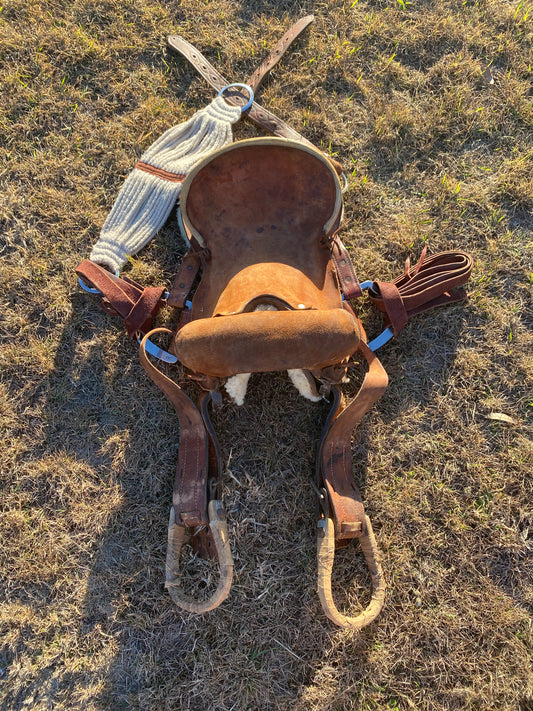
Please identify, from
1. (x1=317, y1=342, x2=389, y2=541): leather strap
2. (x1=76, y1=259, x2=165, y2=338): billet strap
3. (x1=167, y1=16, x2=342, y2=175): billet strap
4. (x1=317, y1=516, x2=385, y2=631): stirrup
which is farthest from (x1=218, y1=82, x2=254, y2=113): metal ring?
(x1=317, y1=516, x2=385, y2=631): stirrup

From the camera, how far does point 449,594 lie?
2504 millimetres

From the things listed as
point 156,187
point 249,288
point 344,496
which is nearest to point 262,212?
point 249,288

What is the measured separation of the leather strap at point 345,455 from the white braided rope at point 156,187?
1.59 metres

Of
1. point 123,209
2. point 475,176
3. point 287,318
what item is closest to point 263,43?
point 123,209

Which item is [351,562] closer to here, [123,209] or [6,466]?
[6,466]

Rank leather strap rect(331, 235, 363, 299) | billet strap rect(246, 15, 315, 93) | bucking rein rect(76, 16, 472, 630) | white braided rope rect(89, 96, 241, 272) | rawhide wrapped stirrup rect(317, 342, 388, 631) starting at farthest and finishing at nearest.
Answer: billet strap rect(246, 15, 315, 93)
white braided rope rect(89, 96, 241, 272)
leather strap rect(331, 235, 363, 299)
rawhide wrapped stirrup rect(317, 342, 388, 631)
bucking rein rect(76, 16, 472, 630)

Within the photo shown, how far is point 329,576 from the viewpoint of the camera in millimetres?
2178

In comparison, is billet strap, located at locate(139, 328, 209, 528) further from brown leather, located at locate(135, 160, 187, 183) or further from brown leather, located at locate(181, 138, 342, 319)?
brown leather, located at locate(135, 160, 187, 183)

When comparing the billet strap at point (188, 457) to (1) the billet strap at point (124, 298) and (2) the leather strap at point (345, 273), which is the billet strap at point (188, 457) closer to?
(1) the billet strap at point (124, 298)

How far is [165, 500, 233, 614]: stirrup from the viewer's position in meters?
2.12

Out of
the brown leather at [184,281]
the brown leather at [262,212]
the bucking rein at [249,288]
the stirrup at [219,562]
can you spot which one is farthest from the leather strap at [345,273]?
the stirrup at [219,562]

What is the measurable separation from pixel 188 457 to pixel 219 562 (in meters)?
0.58

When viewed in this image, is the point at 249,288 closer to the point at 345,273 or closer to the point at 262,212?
the point at 262,212

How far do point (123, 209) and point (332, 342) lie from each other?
1.81 meters
